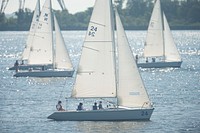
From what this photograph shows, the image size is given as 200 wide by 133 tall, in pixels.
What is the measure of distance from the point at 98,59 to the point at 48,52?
38.0 meters

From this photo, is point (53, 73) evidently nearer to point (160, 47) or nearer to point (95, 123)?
point (160, 47)

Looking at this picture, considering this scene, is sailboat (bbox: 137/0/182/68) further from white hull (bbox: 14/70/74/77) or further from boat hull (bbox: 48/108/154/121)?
boat hull (bbox: 48/108/154/121)

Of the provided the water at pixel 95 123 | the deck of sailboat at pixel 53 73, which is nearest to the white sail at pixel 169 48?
the water at pixel 95 123

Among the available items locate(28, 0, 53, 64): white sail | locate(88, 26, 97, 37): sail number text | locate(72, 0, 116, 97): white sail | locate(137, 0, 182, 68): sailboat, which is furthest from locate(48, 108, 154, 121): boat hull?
locate(137, 0, 182, 68): sailboat

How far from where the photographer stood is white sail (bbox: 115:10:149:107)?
209 ft

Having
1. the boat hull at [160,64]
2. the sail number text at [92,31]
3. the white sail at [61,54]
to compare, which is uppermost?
the sail number text at [92,31]

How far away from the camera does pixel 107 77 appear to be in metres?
64.5

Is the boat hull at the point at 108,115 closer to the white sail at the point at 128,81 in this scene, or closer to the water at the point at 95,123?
the water at the point at 95,123

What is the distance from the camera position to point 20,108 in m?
73.6

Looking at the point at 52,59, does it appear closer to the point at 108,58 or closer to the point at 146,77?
the point at 146,77

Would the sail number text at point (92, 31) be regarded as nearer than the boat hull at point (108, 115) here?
No

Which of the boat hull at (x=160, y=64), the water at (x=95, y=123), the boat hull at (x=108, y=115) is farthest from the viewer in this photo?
the boat hull at (x=160, y=64)

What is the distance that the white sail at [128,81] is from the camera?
6369 cm

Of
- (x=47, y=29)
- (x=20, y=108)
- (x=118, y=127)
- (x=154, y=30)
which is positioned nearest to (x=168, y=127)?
(x=118, y=127)
